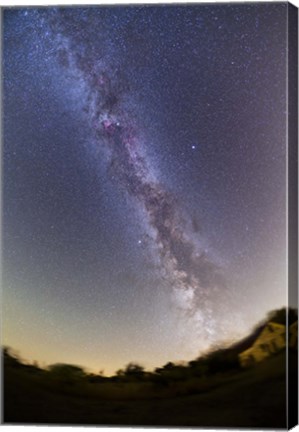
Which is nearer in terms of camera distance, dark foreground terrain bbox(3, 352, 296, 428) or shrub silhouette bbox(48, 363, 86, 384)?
dark foreground terrain bbox(3, 352, 296, 428)

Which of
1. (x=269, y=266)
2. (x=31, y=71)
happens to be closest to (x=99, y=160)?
(x=31, y=71)

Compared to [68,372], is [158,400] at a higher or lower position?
lower

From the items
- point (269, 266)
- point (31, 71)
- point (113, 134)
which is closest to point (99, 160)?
point (113, 134)

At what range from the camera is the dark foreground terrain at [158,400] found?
9.52 meters

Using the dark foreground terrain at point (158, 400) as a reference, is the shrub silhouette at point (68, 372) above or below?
above

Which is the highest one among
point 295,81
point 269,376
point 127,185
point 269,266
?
point 295,81

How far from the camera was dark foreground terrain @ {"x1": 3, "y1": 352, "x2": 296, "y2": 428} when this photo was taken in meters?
9.52

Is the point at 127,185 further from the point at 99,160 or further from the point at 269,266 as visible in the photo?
the point at 269,266

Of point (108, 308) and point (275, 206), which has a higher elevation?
point (275, 206)

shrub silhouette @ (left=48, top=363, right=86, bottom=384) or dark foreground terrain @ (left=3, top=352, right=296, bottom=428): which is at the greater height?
shrub silhouette @ (left=48, top=363, right=86, bottom=384)

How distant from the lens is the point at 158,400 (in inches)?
379

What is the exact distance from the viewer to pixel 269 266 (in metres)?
9.48

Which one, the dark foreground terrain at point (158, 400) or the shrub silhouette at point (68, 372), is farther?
the shrub silhouette at point (68, 372)

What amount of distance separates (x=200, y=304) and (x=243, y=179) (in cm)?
90
